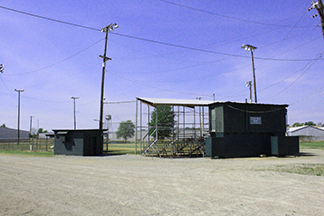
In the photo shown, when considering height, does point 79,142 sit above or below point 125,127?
below

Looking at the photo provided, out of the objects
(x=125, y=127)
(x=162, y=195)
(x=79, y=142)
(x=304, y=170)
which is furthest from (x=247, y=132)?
(x=162, y=195)

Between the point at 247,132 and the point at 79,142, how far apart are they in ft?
45.5

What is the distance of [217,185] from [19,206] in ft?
19.2

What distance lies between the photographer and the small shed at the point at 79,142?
920 inches

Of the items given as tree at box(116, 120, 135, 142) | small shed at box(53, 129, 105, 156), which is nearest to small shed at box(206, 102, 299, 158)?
tree at box(116, 120, 135, 142)

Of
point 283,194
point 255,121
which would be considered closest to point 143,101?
point 255,121

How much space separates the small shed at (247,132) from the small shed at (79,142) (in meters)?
9.74

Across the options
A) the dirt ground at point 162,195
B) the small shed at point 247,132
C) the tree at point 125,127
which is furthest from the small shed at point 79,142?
the dirt ground at point 162,195

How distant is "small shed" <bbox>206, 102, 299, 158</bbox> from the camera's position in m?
20.7

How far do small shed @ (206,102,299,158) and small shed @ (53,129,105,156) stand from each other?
9744 millimetres

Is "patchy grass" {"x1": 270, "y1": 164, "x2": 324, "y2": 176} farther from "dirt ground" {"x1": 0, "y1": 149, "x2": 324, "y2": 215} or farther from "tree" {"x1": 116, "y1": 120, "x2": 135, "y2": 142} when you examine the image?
"tree" {"x1": 116, "y1": 120, "x2": 135, "y2": 142}

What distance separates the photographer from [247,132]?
2181 centimetres

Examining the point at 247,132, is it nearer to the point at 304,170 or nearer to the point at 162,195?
the point at 304,170

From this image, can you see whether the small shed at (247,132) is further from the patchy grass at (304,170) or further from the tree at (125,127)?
the tree at (125,127)
